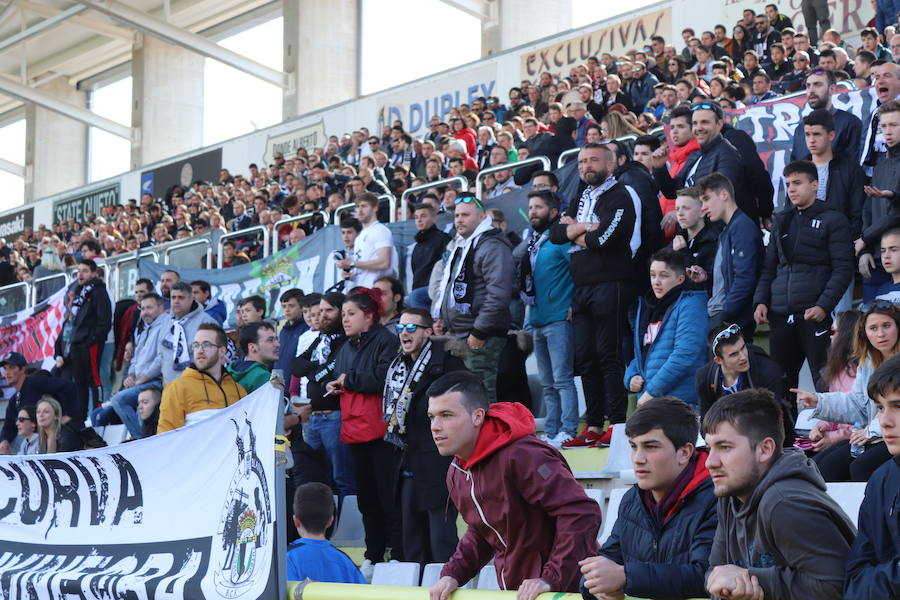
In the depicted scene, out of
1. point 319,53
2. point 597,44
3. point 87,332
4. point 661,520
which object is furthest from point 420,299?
point 319,53

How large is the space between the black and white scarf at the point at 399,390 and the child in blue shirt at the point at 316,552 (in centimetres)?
123

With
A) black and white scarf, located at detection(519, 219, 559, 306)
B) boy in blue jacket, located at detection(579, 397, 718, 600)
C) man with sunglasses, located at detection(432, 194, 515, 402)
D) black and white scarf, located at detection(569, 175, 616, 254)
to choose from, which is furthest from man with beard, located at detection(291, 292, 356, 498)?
boy in blue jacket, located at detection(579, 397, 718, 600)

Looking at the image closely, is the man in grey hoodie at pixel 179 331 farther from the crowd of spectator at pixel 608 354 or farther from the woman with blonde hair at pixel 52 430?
the woman with blonde hair at pixel 52 430

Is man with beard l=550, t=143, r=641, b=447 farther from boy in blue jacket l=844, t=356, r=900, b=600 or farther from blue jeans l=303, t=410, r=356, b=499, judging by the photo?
boy in blue jacket l=844, t=356, r=900, b=600

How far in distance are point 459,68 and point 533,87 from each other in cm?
618

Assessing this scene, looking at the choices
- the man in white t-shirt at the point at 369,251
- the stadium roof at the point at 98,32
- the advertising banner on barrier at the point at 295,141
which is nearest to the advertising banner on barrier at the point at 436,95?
the advertising banner on barrier at the point at 295,141

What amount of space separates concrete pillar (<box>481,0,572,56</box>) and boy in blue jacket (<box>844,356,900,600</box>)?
2283 cm

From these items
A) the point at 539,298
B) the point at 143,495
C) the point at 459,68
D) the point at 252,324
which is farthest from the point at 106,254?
the point at 143,495

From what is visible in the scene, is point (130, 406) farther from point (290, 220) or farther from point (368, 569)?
point (368, 569)

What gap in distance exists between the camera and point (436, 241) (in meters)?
10.0

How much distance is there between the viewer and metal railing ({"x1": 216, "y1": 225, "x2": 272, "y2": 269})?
1400 centimetres

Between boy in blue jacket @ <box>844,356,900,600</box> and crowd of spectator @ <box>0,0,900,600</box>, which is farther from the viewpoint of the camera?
crowd of spectator @ <box>0,0,900,600</box>

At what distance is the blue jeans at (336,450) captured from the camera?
320 inches

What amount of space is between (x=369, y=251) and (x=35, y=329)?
6.76 meters
